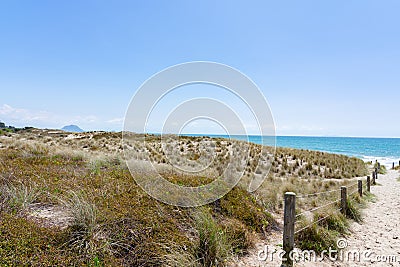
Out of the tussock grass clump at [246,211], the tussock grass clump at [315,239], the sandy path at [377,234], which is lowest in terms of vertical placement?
the sandy path at [377,234]

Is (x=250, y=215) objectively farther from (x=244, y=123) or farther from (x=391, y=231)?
(x=391, y=231)

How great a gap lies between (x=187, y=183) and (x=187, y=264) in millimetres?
3653

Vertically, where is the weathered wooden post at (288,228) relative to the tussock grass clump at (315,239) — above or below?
above

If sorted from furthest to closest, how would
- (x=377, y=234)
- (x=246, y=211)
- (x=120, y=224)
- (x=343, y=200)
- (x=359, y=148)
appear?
(x=359, y=148) < (x=343, y=200) < (x=377, y=234) < (x=246, y=211) < (x=120, y=224)

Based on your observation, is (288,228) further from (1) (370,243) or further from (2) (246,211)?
(1) (370,243)

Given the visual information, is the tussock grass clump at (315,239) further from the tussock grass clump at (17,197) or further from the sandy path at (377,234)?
the tussock grass clump at (17,197)

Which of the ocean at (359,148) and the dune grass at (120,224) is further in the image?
the ocean at (359,148)

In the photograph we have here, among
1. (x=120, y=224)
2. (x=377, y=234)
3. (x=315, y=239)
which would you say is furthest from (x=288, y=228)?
(x=377, y=234)

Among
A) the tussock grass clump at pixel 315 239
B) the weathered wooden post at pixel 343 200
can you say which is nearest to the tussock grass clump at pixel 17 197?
the tussock grass clump at pixel 315 239

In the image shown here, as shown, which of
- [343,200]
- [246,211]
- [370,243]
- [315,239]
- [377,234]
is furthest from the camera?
[343,200]

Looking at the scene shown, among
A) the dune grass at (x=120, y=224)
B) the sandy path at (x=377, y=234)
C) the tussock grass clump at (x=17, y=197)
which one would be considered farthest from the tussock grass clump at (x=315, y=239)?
the tussock grass clump at (x=17, y=197)

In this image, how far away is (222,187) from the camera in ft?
24.9

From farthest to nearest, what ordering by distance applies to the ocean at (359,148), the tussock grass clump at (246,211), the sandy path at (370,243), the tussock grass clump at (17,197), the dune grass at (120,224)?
the ocean at (359,148) → the tussock grass clump at (246,211) → the sandy path at (370,243) → the tussock grass clump at (17,197) → the dune grass at (120,224)

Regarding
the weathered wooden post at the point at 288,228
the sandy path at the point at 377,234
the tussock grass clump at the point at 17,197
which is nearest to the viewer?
the tussock grass clump at the point at 17,197
